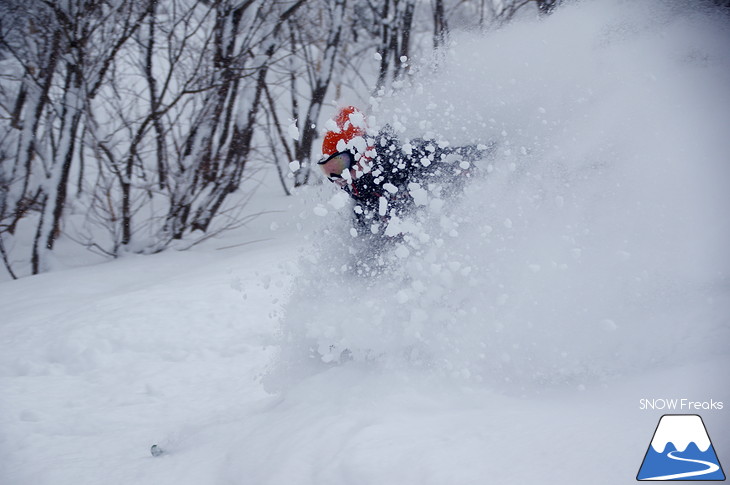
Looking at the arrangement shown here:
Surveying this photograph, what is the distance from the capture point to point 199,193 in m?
7.02

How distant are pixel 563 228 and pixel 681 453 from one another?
59.5 inches

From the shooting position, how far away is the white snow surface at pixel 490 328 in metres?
2.22

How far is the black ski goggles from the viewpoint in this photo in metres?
3.40

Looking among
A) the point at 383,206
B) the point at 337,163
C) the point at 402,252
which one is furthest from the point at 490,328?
the point at 337,163

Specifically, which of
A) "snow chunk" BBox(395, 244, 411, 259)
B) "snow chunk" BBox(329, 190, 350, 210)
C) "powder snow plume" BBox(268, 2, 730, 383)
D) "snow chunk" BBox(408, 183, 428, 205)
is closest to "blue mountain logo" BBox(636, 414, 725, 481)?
"powder snow plume" BBox(268, 2, 730, 383)

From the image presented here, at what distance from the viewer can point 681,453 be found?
1860 millimetres

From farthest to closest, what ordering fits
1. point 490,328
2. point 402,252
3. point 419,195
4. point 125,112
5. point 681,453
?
1. point 125,112
2. point 419,195
3. point 402,252
4. point 490,328
5. point 681,453

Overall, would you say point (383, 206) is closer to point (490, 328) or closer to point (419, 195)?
point (419, 195)

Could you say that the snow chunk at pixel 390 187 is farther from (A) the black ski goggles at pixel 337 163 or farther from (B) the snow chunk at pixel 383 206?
(A) the black ski goggles at pixel 337 163

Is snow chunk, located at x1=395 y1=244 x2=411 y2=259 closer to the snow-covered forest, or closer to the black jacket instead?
the black jacket

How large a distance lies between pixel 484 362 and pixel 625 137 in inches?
65.9

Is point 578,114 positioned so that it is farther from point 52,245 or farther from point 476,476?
point 52,245

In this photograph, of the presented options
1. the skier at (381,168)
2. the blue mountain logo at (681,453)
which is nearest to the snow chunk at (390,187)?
the skier at (381,168)

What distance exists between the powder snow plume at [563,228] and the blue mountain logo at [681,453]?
1.59 ft
